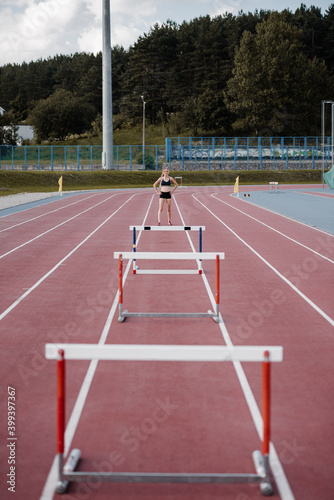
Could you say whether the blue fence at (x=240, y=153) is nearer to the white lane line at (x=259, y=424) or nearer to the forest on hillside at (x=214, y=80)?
the forest on hillside at (x=214, y=80)

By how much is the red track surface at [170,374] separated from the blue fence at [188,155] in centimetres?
4711

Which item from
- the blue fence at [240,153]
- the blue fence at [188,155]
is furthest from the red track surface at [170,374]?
the blue fence at [240,153]

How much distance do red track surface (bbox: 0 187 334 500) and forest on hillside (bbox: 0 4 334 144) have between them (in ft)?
225

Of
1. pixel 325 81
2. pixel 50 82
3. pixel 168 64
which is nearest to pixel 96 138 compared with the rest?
pixel 168 64

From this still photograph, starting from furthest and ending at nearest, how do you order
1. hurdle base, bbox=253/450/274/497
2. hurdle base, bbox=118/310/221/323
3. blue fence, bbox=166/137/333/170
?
blue fence, bbox=166/137/333/170, hurdle base, bbox=118/310/221/323, hurdle base, bbox=253/450/274/497

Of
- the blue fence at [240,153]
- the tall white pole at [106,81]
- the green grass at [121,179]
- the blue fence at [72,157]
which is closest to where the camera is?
the green grass at [121,179]

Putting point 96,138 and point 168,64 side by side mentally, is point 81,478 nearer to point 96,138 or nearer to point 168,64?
point 96,138

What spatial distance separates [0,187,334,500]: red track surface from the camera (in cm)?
423

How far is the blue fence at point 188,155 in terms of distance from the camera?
60.0m

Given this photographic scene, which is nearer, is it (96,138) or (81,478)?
(81,478)

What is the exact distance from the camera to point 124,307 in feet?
29.3

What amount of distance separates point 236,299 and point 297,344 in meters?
2.45

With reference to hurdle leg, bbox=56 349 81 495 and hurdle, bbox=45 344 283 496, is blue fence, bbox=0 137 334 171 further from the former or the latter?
hurdle leg, bbox=56 349 81 495

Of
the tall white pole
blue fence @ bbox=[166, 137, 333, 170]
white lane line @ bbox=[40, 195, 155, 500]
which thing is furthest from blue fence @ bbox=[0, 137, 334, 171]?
white lane line @ bbox=[40, 195, 155, 500]
